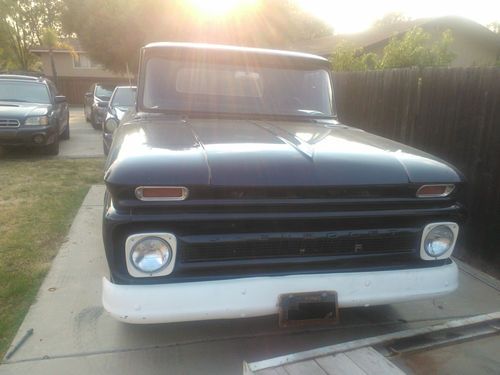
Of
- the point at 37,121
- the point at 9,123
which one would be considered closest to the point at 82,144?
the point at 37,121

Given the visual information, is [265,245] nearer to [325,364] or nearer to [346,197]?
[346,197]

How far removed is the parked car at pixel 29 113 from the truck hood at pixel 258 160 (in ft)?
22.2

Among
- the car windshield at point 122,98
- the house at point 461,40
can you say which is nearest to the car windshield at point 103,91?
the car windshield at point 122,98

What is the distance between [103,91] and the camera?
16.0 m

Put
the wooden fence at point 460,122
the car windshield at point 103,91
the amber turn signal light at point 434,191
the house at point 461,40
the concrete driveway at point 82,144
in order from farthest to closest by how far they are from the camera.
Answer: the house at point 461,40 < the car windshield at point 103,91 < the concrete driveway at point 82,144 < the wooden fence at point 460,122 < the amber turn signal light at point 434,191

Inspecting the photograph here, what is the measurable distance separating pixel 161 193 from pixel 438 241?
1691mm

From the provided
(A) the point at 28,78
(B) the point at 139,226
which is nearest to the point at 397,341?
(B) the point at 139,226

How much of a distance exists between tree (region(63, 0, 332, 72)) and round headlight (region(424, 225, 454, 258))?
47.0 ft

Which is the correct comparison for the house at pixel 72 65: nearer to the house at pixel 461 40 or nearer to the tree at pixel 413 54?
the house at pixel 461 40

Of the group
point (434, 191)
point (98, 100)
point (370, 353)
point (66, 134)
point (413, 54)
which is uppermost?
point (413, 54)

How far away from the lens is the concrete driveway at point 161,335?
279 cm

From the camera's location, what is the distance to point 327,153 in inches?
100

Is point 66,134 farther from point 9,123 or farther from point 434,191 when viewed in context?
point 434,191

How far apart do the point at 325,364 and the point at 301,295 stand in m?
0.38
